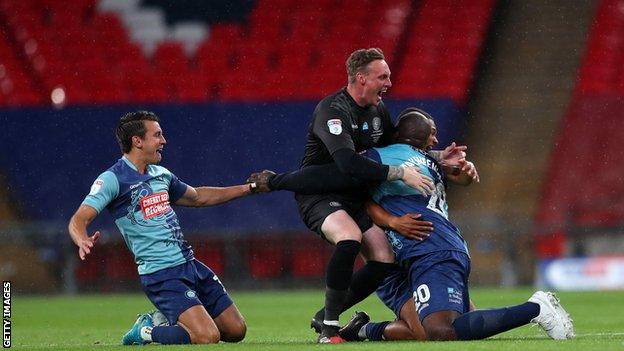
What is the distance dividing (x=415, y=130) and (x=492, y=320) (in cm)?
148

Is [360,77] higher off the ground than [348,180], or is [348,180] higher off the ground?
[360,77]

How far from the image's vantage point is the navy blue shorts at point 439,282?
6.85 meters

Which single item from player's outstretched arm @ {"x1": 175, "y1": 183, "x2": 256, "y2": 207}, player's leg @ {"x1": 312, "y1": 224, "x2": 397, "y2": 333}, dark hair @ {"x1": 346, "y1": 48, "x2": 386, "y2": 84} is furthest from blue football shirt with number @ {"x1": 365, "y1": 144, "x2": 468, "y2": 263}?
player's outstretched arm @ {"x1": 175, "y1": 183, "x2": 256, "y2": 207}

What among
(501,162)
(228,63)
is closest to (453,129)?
(501,162)

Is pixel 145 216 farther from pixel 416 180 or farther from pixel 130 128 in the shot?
pixel 416 180

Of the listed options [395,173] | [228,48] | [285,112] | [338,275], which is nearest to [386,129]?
[395,173]

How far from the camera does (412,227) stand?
23.5 ft

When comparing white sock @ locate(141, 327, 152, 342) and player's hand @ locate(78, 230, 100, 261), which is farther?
white sock @ locate(141, 327, 152, 342)

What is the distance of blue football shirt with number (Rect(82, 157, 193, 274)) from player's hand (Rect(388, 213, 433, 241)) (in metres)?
1.51

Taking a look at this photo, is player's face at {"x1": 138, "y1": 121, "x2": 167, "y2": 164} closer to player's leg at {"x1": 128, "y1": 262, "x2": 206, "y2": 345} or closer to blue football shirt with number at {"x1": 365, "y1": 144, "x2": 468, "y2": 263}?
player's leg at {"x1": 128, "y1": 262, "x2": 206, "y2": 345}

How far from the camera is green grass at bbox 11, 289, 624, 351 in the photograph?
6.61 m

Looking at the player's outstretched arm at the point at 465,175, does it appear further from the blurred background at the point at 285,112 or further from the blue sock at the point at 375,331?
the blurred background at the point at 285,112

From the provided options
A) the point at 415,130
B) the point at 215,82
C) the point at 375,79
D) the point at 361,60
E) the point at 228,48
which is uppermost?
the point at 228,48

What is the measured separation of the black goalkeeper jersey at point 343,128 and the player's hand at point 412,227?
1.77 feet
